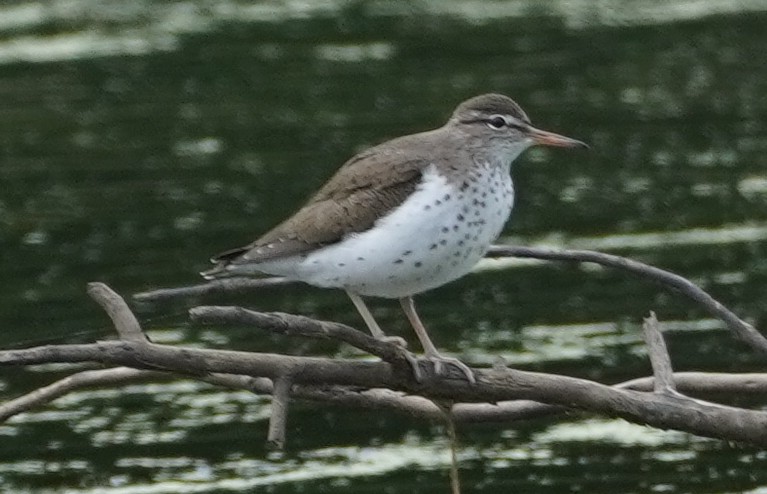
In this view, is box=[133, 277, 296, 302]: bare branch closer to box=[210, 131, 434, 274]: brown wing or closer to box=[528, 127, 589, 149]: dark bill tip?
box=[210, 131, 434, 274]: brown wing

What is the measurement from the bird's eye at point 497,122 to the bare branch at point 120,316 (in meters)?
2.80

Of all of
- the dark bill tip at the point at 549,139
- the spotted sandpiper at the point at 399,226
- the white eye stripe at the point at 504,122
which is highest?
the white eye stripe at the point at 504,122

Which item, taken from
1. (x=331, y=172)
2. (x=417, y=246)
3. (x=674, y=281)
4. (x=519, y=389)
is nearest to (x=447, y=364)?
(x=519, y=389)

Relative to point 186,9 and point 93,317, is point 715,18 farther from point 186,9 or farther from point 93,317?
point 93,317

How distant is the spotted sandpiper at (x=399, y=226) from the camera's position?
8141mm

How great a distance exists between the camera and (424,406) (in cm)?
845

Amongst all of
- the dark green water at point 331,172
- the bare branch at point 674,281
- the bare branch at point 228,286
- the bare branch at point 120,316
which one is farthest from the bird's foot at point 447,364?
the dark green water at point 331,172

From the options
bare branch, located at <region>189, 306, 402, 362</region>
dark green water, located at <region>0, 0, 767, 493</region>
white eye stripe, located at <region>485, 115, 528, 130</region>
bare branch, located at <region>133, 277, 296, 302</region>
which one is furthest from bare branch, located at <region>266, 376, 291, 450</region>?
dark green water, located at <region>0, 0, 767, 493</region>

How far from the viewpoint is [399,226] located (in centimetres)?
819

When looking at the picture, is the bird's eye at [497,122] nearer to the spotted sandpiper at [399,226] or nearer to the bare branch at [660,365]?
the spotted sandpiper at [399,226]

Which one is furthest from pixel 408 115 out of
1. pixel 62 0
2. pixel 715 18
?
pixel 62 0

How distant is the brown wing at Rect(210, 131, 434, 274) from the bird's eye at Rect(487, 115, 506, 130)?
63 centimetres

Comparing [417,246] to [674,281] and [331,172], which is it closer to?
[674,281]

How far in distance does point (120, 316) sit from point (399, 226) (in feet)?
5.40
